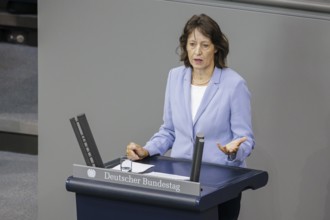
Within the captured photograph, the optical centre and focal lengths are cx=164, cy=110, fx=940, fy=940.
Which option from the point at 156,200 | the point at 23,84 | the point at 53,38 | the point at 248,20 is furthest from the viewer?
the point at 23,84

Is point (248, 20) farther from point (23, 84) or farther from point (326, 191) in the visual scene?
point (23, 84)

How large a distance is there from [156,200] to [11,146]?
12.6 feet

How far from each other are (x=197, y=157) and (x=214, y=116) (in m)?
0.60

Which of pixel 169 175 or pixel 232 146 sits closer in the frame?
pixel 169 175

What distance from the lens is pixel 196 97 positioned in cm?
412

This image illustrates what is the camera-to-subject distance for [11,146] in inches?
285

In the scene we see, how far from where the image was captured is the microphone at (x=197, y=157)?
3450 mm

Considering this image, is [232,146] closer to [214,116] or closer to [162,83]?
[214,116]

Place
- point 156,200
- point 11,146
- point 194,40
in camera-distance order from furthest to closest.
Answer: point 11,146
point 194,40
point 156,200

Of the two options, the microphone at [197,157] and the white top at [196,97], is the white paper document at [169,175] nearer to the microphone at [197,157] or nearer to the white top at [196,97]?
the microphone at [197,157]

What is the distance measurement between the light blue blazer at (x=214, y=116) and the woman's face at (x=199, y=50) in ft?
0.29

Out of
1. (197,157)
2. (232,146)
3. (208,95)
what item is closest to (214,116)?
(208,95)

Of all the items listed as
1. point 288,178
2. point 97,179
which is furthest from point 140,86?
point 97,179

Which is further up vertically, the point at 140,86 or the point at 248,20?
the point at 248,20
